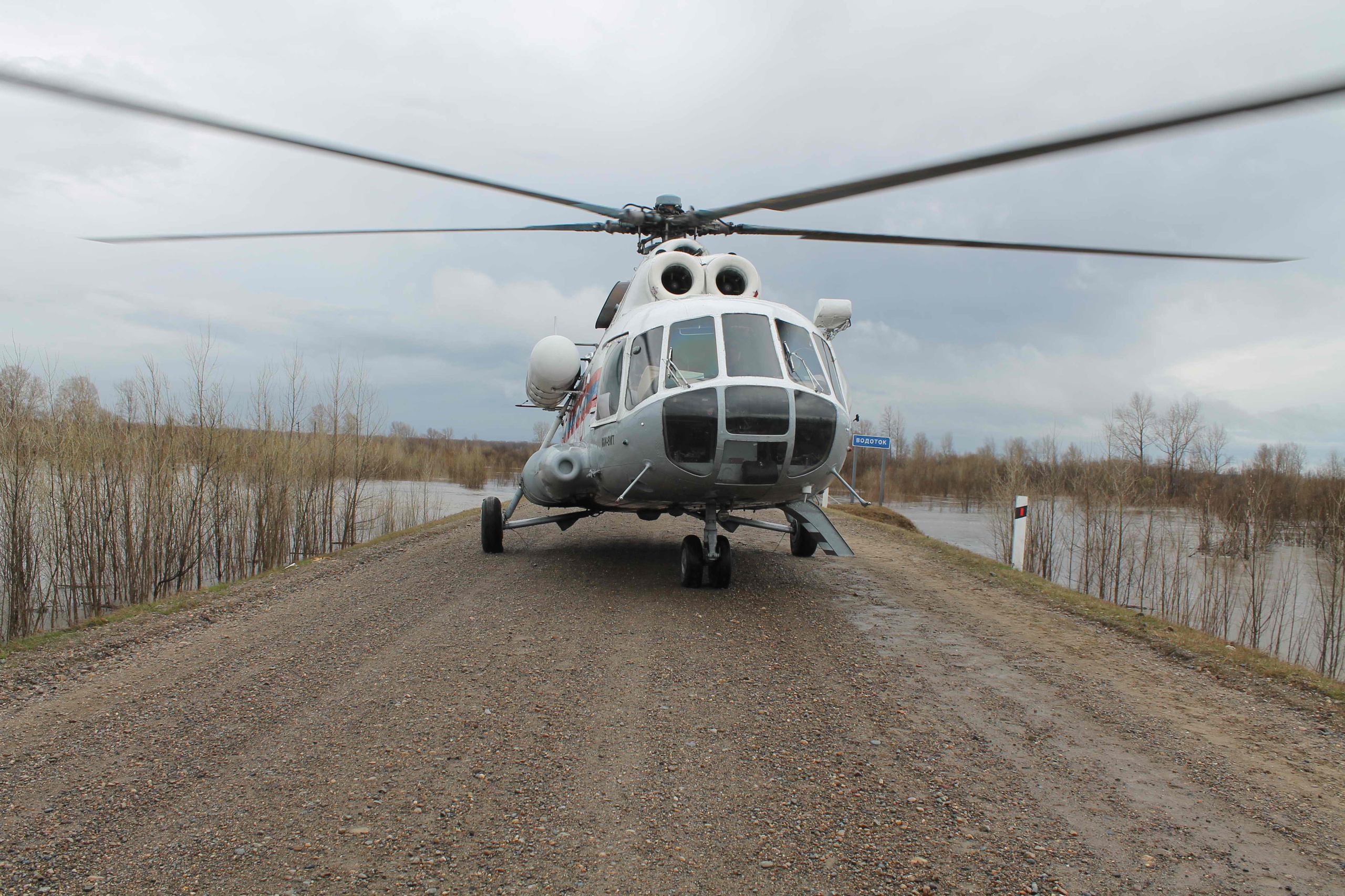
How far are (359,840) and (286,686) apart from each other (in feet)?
7.05

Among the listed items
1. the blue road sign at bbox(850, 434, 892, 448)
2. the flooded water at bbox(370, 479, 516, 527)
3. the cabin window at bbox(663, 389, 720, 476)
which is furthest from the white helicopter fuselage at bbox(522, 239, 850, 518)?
the blue road sign at bbox(850, 434, 892, 448)

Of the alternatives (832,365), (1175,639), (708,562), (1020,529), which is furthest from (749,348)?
(1020,529)

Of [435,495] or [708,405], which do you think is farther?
[435,495]

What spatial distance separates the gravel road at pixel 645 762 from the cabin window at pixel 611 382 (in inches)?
93.1

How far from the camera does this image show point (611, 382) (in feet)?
25.9

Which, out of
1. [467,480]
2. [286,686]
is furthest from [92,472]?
[467,480]

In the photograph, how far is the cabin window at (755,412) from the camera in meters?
6.34

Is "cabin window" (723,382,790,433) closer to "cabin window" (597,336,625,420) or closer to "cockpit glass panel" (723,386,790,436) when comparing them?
"cockpit glass panel" (723,386,790,436)

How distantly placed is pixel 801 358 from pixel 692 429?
1442 millimetres

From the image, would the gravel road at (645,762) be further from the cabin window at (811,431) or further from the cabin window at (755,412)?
the cabin window at (755,412)

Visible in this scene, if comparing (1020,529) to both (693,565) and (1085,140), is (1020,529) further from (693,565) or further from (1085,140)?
(1085,140)

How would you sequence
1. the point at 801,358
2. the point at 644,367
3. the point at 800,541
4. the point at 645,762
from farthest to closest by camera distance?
the point at 800,541, the point at 644,367, the point at 801,358, the point at 645,762

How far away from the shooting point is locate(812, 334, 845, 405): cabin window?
7297 mm

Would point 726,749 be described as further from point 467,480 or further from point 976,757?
point 467,480
